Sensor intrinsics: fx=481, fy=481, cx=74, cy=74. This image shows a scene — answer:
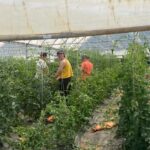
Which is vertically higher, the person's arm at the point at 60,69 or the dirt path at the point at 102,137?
the person's arm at the point at 60,69

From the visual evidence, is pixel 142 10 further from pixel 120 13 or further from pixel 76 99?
pixel 76 99

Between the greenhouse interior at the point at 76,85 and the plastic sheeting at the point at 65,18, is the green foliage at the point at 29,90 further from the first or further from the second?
the plastic sheeting at the point at 65,18

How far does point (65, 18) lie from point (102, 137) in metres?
4.21

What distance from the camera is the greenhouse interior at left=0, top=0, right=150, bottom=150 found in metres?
3.58

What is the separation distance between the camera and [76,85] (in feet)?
26.3

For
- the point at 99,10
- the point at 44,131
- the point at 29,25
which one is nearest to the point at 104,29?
the point at 99,10

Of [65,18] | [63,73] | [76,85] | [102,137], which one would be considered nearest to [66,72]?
[63,73]

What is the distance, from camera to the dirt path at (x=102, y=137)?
22.1 feet

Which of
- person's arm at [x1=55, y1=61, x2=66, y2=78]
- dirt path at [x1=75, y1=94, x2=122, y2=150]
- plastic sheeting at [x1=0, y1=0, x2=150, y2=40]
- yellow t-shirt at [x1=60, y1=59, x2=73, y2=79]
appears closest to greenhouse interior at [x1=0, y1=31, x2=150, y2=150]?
dirt path at [x1=75, y1=94, x2=122, y2=150]

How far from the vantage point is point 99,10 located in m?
3.59

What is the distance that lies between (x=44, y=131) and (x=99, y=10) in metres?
2.54

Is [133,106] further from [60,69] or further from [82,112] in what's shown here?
[60,69]

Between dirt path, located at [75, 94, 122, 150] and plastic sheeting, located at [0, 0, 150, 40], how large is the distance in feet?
9.58

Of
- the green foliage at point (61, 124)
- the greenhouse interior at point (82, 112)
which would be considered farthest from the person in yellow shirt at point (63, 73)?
the green foliage at point (61, 124)
